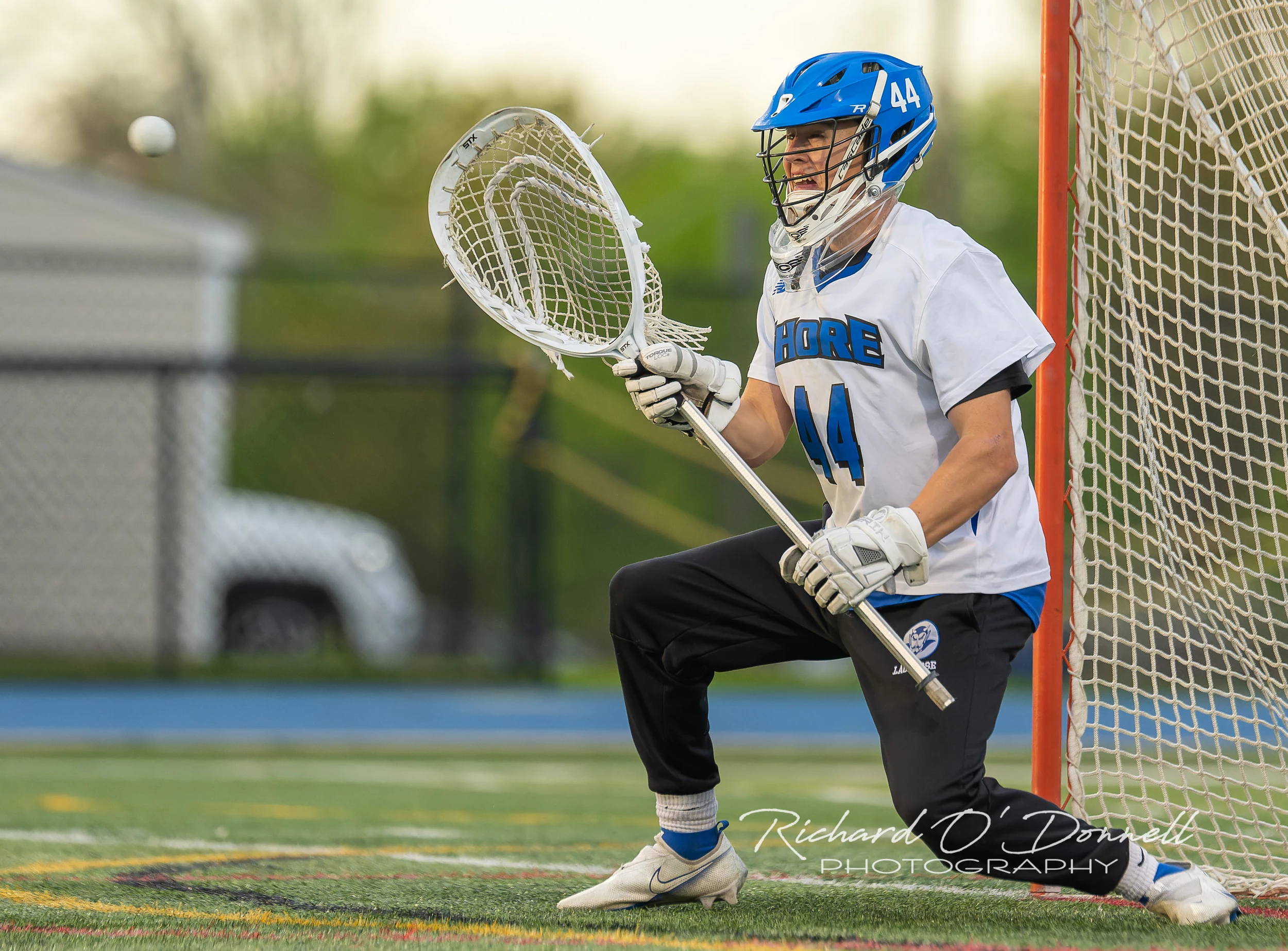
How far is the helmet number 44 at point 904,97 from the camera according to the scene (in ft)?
11.0

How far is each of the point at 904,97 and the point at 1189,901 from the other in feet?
5.72

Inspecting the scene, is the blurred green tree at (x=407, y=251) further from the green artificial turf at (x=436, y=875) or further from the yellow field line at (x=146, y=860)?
the yellow field line at (x=146, y=860)

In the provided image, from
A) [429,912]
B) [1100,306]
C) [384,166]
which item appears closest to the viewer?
[429,912]

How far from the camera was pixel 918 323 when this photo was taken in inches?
126

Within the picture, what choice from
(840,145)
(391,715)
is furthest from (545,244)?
(391,715)

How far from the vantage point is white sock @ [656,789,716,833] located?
3.54 m

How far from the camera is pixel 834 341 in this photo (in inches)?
130

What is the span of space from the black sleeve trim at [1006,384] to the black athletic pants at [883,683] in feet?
1.36

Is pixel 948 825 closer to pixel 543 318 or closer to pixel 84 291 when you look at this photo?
pixel 543 318

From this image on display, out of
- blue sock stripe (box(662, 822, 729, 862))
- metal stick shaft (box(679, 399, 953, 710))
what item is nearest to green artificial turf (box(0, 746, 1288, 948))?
blue sock stripe (box(662, 822, 729, 862))

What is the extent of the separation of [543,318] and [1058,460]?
126cm

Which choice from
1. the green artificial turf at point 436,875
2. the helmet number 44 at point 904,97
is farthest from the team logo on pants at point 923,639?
the helmet number 44 at point 904,97

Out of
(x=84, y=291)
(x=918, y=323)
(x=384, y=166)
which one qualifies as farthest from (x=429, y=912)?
(x=384, y=166)

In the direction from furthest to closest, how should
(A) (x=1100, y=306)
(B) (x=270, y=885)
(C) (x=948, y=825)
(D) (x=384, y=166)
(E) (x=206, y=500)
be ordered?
(D) (x=384, y=166) → (E) (x=206, y=500) → (A) (x=1100, y=306) → (B) (x=270, y=885) → (C) (x=948, y=825)
